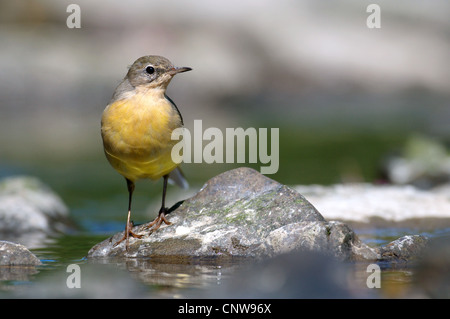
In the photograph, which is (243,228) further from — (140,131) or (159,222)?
(140,131)

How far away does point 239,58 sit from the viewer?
27.4 m

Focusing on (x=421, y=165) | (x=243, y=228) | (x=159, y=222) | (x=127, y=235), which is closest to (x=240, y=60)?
(x=421, y=165)

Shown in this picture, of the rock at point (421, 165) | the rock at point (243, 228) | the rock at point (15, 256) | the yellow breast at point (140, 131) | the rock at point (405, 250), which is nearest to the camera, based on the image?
the rock at point (243, 228)

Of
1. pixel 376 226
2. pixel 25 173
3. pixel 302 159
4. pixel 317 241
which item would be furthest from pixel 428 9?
pixel 317 241

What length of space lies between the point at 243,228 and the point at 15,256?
185cm

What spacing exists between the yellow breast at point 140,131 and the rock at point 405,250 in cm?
198

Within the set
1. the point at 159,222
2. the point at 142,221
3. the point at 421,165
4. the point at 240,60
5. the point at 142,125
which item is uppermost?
the point at 240,60

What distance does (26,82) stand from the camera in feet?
84.8

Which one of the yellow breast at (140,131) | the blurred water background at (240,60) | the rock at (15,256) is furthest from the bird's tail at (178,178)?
the blurred water background at (240,60)

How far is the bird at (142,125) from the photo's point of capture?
664 centimetres

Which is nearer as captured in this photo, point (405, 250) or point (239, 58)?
point (405, 250)

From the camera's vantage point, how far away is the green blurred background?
24.9m

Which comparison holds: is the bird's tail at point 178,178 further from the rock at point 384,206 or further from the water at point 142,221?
the rock at point 384,206
